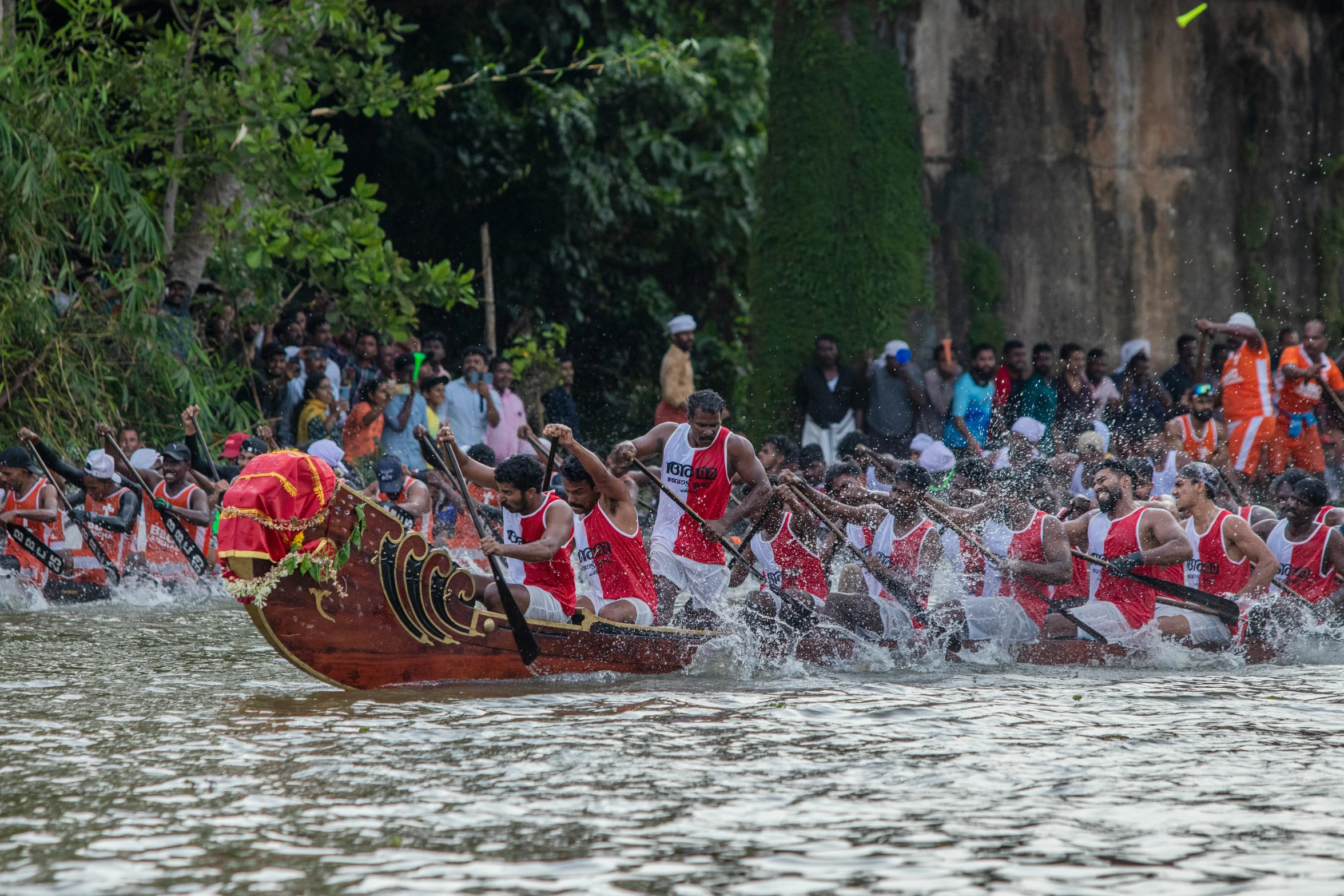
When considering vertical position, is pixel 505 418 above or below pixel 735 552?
above

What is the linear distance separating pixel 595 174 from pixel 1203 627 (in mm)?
10823

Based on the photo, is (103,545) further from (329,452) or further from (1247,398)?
(1247,398)

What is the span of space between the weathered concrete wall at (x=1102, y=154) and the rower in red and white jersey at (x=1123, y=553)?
23.7ft

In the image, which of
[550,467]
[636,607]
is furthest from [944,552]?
[550,467]

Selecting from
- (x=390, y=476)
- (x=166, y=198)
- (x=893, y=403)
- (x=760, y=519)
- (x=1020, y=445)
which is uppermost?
(x=166, y=198)

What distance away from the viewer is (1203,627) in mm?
9844

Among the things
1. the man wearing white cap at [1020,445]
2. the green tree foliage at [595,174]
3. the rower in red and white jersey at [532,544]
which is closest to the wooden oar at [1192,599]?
the rower in red and white jersey at [532,544]

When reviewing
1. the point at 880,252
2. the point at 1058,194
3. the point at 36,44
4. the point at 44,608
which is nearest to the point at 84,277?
the point at 36,44

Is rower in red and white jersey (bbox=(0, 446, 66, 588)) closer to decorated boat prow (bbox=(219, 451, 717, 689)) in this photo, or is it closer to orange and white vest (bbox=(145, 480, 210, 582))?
orange and white vest (bbox=(145, 480, 210, 582))

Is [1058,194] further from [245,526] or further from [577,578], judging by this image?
[245,526]

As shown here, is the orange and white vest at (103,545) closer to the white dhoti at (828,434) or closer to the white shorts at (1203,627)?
the white dhoti at (828,434)

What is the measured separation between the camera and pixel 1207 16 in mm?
17625

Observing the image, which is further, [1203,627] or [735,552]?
[735,552]

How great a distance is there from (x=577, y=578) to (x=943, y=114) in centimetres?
827
